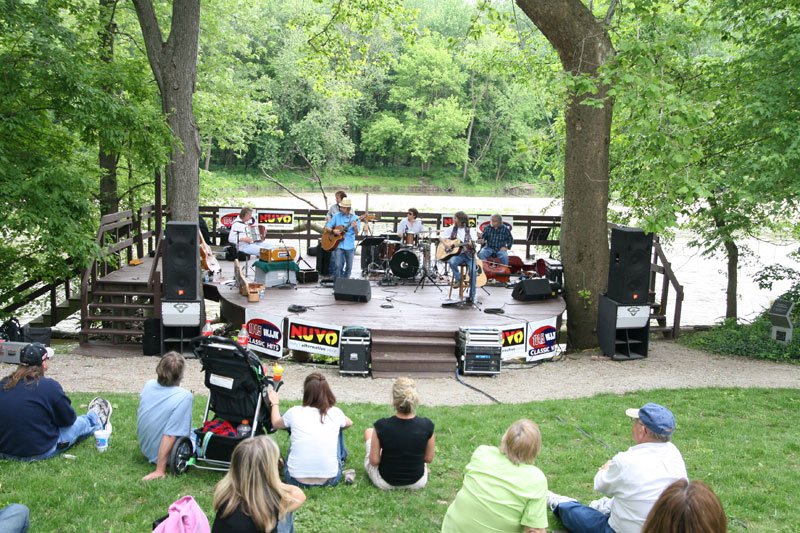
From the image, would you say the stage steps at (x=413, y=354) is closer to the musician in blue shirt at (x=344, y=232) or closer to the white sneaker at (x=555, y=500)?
the musician in blue shirt at (x=344, y=232)

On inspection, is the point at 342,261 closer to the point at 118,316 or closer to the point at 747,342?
the point at 118,316

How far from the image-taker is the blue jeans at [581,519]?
444 centimetres

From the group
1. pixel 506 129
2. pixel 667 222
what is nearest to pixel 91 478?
pixel 667 222

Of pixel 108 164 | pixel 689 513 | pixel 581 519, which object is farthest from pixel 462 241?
pixel 108 164

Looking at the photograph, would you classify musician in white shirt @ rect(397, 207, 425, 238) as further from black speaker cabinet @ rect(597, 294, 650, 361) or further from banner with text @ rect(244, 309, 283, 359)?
banner with text @ rect(244, 309, 283, 359)

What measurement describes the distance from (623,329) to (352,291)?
492 centimetres

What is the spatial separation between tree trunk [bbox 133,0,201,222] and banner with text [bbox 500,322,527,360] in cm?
713

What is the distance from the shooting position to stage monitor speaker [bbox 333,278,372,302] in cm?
1234

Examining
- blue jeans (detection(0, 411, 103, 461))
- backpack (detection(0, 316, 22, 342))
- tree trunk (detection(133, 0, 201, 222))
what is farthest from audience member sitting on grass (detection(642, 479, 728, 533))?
tree trunk (detection(133, 0, 201, 222))

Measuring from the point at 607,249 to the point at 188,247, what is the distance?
7550 mm

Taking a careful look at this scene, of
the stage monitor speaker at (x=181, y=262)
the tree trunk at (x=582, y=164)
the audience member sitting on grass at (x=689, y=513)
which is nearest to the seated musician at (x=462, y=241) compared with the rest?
the tree trunk at (x=582, y=164)

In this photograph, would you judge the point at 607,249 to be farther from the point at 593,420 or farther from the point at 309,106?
the point at 309,106

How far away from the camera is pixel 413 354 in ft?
35.0

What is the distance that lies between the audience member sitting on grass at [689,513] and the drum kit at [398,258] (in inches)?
435
